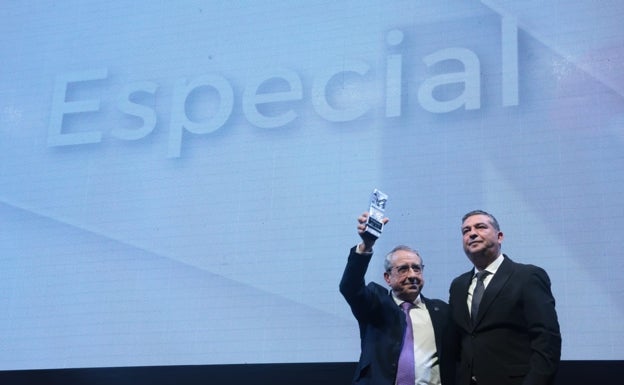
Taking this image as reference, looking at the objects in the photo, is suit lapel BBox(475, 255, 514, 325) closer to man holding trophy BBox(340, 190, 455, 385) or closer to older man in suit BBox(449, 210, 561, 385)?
older man in suit BBox(449, 210, 561, 385)

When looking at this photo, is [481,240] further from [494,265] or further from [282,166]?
[282,166]

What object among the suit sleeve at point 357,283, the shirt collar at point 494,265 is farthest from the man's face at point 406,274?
the shirt collar at point 494,265

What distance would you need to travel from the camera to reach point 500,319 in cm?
260

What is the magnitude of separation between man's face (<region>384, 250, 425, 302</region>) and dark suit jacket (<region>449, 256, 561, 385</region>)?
0.72 ft

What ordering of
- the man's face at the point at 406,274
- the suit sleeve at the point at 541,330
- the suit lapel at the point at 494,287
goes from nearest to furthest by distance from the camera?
the suit sleeve at the point at 541,330 < the suit lapel at the point at 494,287 < the man's face at the point at 406,274

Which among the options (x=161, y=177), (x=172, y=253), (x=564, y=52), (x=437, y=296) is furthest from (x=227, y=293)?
(x=564, y=52)

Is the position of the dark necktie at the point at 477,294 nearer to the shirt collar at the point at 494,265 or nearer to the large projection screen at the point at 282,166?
the shirt collar at the point at 494,265

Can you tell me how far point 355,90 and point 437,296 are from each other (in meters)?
0.96

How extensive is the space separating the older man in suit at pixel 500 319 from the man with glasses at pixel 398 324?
9cm

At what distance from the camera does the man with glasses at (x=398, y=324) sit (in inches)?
109

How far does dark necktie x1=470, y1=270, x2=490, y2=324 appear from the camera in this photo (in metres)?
2.69

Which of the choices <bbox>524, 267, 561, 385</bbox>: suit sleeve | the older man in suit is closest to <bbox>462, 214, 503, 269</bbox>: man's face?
the older man in suit

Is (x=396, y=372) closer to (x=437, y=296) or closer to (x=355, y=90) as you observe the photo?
(x=437, y=296)

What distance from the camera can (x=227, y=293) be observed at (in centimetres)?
377
